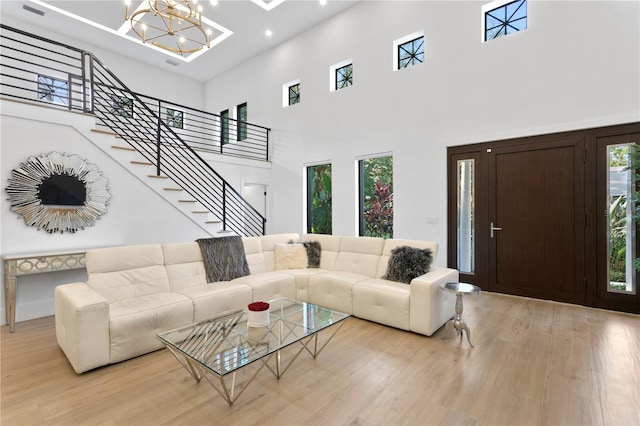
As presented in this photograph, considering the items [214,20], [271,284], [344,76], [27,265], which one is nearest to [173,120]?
[214,20]

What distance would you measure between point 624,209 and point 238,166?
6.41 m

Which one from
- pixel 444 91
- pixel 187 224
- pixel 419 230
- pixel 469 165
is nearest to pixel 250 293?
pixel 187 224

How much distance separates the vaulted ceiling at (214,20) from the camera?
5.70m

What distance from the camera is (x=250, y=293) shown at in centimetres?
344

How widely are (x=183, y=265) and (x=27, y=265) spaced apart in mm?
1647

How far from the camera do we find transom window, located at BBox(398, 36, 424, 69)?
5134 millimetres

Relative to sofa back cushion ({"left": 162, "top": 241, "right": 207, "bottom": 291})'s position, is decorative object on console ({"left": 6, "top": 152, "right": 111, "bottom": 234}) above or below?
above

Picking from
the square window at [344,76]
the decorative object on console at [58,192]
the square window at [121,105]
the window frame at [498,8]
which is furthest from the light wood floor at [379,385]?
the square window at [344,76]

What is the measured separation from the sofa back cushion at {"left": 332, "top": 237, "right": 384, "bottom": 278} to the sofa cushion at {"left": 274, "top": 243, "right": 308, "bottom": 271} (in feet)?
1.62

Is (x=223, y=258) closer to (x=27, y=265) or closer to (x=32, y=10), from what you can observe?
(x=27, y=265)

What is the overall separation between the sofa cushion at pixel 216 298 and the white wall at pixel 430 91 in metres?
3.07

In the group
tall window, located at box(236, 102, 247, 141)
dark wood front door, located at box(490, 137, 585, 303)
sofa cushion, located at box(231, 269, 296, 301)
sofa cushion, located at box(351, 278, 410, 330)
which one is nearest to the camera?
sofa cushion, located at box(351, 278, 410, 330)

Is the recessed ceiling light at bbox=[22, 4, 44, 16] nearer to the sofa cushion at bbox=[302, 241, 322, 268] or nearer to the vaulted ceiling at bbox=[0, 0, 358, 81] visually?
the vaulted ceiling at bbox=[0, 0, 358, 81]

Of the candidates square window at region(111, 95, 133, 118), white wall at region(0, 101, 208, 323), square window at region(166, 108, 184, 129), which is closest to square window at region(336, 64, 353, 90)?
square window at region(111, 95, 133, 118)
